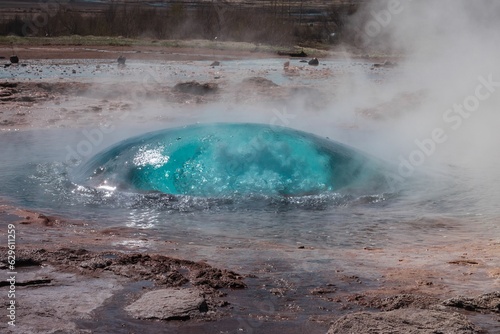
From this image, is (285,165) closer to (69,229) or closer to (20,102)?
(69,229)

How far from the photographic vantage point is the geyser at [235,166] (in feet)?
21.1

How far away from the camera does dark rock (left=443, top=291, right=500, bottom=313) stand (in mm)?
3746

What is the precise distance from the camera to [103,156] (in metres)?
Answer: 7.12

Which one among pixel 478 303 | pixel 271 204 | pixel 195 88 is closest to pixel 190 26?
pixel 195 88

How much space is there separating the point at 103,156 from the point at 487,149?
14.9ft

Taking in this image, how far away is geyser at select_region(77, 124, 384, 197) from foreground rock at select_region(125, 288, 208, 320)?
2427 millimetres

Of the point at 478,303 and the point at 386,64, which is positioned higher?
the point at 386,64

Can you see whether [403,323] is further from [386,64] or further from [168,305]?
[386,64]

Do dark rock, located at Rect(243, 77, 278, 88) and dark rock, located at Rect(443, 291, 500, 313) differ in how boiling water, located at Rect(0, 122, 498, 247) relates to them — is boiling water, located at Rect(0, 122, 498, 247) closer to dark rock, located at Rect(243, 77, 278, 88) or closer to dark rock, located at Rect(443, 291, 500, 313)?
dark rock, located at Rect(443, 291, 500, 313)

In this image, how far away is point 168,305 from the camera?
3.75 metres

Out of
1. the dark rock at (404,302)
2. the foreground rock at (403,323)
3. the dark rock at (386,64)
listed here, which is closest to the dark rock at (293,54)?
the dark rock at (386,64)

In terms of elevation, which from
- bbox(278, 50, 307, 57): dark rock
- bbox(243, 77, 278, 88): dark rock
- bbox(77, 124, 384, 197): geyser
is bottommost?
bbox(77, 124, 384, 197): geyser

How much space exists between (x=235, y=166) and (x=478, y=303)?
3.09 metres

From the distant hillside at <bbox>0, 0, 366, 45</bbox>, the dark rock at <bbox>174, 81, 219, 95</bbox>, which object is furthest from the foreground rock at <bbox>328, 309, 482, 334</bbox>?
the distant hillside at <bbox>0, 0, 366, 45</bbox>
